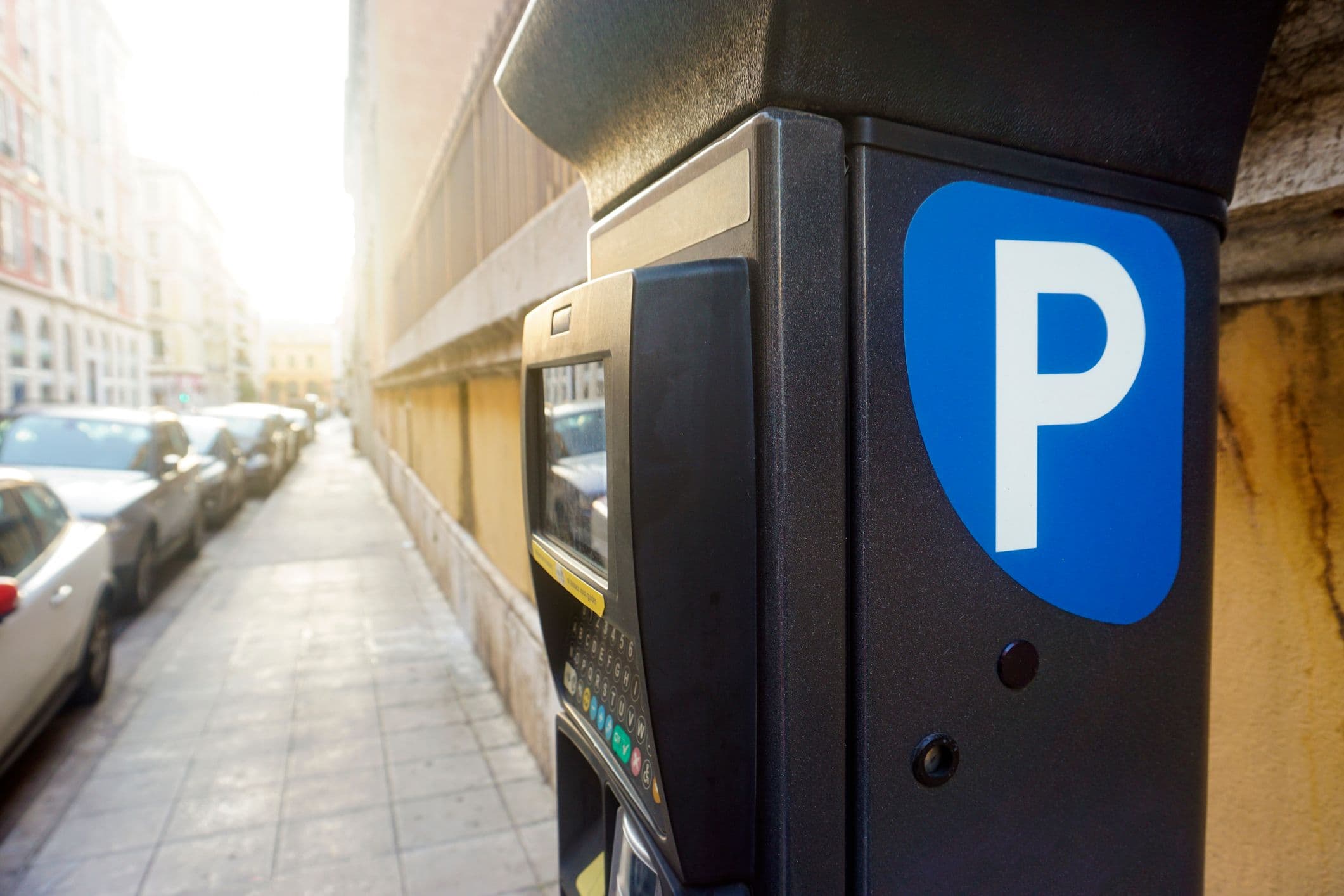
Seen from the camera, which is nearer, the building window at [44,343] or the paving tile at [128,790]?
the paving tile at [128,790]

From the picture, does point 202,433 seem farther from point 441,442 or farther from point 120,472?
point 441,442

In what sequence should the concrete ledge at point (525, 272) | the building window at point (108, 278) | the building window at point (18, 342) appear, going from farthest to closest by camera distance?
the building window at point (108, 278) < the building window at point (18, 342) < the concrete ledge at point (525, 272)

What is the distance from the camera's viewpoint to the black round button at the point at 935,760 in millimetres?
924

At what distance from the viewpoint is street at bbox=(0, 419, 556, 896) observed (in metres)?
3.22

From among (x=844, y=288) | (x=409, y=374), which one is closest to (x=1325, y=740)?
(x=844, y=288)

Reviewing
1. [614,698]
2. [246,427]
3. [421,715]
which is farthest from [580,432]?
[246,427]

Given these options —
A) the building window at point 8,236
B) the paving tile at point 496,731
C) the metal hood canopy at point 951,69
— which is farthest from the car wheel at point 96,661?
the building window at point 8,236

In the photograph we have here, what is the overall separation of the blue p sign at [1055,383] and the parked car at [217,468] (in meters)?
11.3

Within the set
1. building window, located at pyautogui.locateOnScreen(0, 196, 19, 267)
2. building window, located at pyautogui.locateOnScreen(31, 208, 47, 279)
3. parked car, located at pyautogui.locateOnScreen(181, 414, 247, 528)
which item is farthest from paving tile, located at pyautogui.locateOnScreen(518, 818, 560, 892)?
building window, located at pyautogui.locateOnScreen(31, 208, 47, 279)

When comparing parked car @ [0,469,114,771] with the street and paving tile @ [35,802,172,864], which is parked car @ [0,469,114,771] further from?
paving tile @ [35,802,172,864]

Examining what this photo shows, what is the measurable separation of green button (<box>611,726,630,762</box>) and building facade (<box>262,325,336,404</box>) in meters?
86.1

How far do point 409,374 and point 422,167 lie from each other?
236 inches

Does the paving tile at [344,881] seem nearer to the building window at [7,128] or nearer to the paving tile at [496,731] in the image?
the paving tile at [496,731]

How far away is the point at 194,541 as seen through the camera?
9547 millimetres
